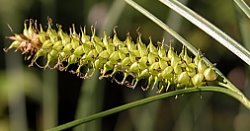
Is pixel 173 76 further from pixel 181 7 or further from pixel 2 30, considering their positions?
pixel 2 30

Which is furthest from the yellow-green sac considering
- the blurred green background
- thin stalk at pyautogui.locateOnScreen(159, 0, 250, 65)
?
the blurred green background

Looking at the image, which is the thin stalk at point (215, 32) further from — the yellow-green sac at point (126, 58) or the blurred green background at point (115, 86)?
the blurred green background at point (115, 86)

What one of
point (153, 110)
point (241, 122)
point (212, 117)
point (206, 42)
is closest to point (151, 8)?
point (206, 42)

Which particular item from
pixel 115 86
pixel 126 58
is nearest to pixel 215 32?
pixel 126 58

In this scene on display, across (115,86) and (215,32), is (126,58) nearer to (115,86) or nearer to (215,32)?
(215,32)

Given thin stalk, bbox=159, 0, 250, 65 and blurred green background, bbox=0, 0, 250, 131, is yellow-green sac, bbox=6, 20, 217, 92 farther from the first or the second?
blurred green background, bbox=0, 0, 250, 131

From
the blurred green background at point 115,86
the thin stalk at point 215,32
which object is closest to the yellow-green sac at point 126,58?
the thin stalk at point 215,32
